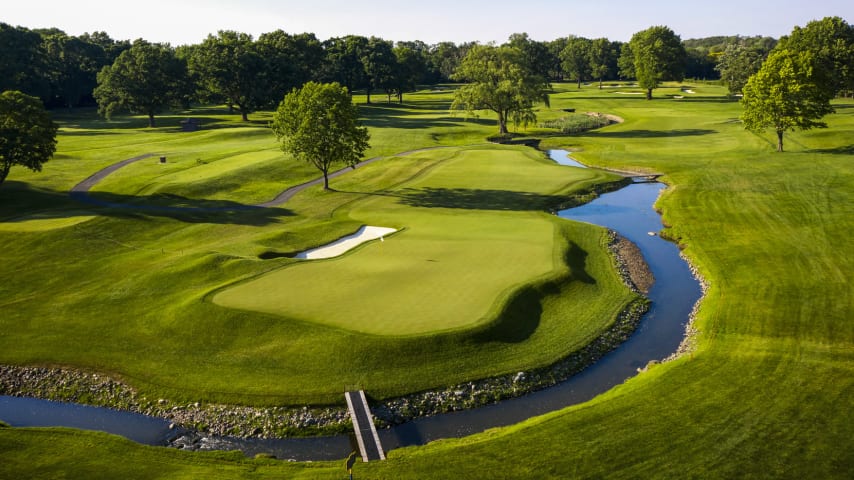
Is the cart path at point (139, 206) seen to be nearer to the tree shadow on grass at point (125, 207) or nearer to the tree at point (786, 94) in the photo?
the tree shadow on grass at point (125, 207)

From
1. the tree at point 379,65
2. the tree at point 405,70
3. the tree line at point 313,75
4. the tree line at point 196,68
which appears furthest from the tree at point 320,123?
the tree at point 405,70

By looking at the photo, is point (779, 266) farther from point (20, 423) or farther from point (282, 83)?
point (282, 83)

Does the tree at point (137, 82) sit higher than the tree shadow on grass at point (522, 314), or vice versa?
the tree at point (137, 82)

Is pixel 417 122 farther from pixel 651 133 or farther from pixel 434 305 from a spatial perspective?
pixel 434 305

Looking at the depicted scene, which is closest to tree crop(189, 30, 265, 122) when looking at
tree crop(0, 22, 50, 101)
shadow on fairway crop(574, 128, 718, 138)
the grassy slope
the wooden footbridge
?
tree crop(0, 22, 50, 101)

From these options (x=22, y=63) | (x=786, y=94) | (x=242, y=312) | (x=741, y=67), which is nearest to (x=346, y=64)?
(x=22, y=63)

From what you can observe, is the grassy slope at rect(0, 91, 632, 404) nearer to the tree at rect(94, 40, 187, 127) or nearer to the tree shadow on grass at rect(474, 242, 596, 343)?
the tree shadow on grass at rect(474, 242, 596, 343)
